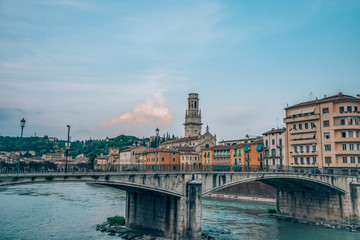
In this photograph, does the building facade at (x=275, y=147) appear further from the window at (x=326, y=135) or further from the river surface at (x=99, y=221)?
the river surface at (x=99, y=221)

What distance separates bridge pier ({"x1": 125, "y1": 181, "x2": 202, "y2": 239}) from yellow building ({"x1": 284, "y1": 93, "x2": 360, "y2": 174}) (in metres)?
22.3

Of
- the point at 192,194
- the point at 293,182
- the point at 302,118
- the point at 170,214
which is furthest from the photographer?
the point at 302,118

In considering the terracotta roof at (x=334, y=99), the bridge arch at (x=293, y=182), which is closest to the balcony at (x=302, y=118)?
the terracotta roof at (x=334, y=99)

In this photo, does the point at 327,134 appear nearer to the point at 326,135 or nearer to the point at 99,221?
the point at 326,135

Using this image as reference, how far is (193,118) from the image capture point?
456 ft

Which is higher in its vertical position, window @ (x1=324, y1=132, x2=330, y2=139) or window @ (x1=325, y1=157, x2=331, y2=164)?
window @ (x1=324, y1=132, x2=330, y2=139)

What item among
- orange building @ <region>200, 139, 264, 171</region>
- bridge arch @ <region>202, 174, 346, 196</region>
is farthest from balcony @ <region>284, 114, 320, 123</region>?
bridge arch @ <region>202, 174, 346, 196</region>

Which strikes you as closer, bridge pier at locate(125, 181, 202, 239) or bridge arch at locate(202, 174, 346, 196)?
bridge pier at locate(125, 181, 202, 239)

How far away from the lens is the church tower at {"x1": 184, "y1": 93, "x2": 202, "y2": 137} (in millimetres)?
137500

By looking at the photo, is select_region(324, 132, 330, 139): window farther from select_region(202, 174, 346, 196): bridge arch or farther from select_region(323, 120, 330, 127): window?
select_region(202, 174, 346, 196): bridge arch

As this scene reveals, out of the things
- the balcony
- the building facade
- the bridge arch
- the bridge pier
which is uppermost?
the balcony

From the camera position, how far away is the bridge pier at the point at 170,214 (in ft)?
95.6

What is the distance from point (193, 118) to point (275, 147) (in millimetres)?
81712

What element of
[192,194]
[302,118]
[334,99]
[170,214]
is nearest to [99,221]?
[170,214]
